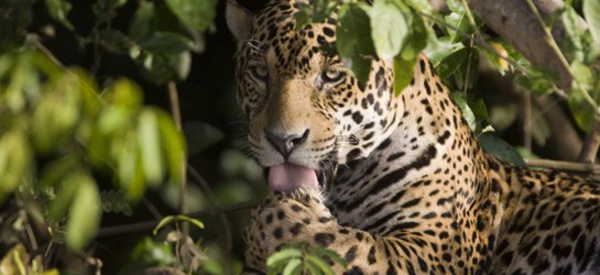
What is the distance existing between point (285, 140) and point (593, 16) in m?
1.86

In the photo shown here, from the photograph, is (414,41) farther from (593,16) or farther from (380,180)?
(380,180)

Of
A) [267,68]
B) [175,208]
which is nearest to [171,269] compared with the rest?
[267,68]

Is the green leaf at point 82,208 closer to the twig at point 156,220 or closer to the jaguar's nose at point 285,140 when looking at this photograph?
the jaguar's nose at point 285,140

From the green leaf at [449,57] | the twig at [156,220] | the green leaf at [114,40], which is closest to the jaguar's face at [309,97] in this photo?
the green leaf at [449,57]

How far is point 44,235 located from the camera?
25.9 feet

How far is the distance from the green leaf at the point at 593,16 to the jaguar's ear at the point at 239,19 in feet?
8.23

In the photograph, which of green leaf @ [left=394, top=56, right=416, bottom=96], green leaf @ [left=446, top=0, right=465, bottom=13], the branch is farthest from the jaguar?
the branch

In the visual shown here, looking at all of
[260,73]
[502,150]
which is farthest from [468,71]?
[260,73]

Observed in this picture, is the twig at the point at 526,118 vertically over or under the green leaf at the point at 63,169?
under

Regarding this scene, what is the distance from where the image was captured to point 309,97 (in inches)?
254

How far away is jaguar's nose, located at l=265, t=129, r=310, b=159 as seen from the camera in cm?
623

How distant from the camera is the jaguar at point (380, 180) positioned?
6.32m

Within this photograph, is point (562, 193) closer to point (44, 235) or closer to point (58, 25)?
point (44, 235)

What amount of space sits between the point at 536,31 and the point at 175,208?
4.35m
